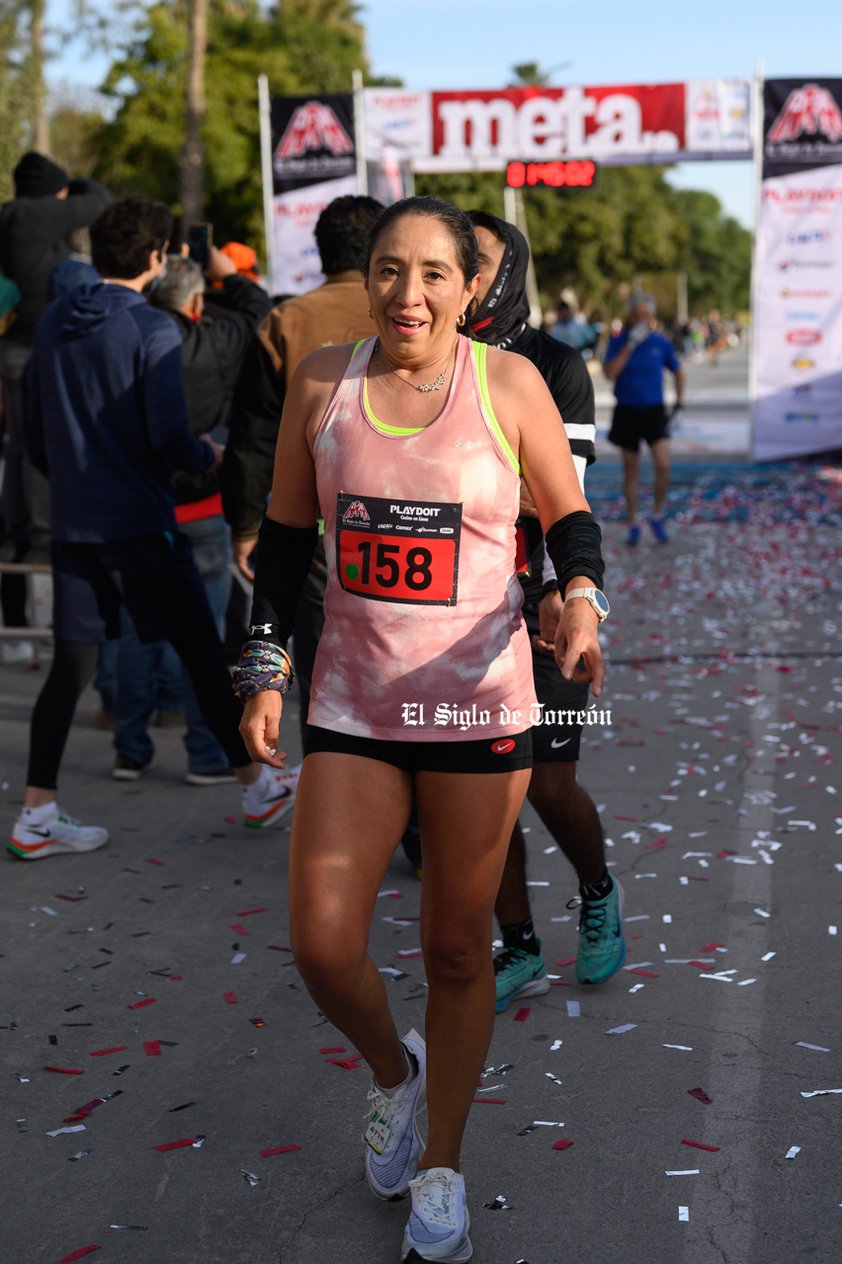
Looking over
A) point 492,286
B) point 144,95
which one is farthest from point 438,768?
point 144,95

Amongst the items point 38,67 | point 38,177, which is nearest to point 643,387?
point 38,177

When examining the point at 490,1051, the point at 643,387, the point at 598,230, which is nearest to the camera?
the point at 490,1051

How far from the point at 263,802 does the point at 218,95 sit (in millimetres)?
45562

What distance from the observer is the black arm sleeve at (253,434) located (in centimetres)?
502

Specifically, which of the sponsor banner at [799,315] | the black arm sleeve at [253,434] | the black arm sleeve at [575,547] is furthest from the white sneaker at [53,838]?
the sponsor banner at [799,315]

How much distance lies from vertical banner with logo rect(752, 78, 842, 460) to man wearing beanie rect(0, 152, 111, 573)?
12.0m

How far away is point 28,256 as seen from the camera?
8.23 meters

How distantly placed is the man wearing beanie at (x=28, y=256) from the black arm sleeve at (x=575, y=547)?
5.50 meters

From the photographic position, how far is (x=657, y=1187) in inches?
128

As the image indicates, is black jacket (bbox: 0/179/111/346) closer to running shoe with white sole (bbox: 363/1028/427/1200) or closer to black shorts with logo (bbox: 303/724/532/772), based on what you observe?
black shorts with logo (bbox: 303/724/532/772)

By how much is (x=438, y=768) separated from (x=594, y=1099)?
1177 mm

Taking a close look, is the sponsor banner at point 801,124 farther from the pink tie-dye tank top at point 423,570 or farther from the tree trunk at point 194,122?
the tree trunk at point 194,122

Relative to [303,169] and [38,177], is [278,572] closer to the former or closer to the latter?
[38,177]

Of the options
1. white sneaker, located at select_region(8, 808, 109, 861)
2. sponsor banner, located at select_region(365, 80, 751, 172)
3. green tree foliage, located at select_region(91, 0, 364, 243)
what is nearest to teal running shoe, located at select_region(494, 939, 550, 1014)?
white sneaker, located at select_region(8, 808, 109, 861)
